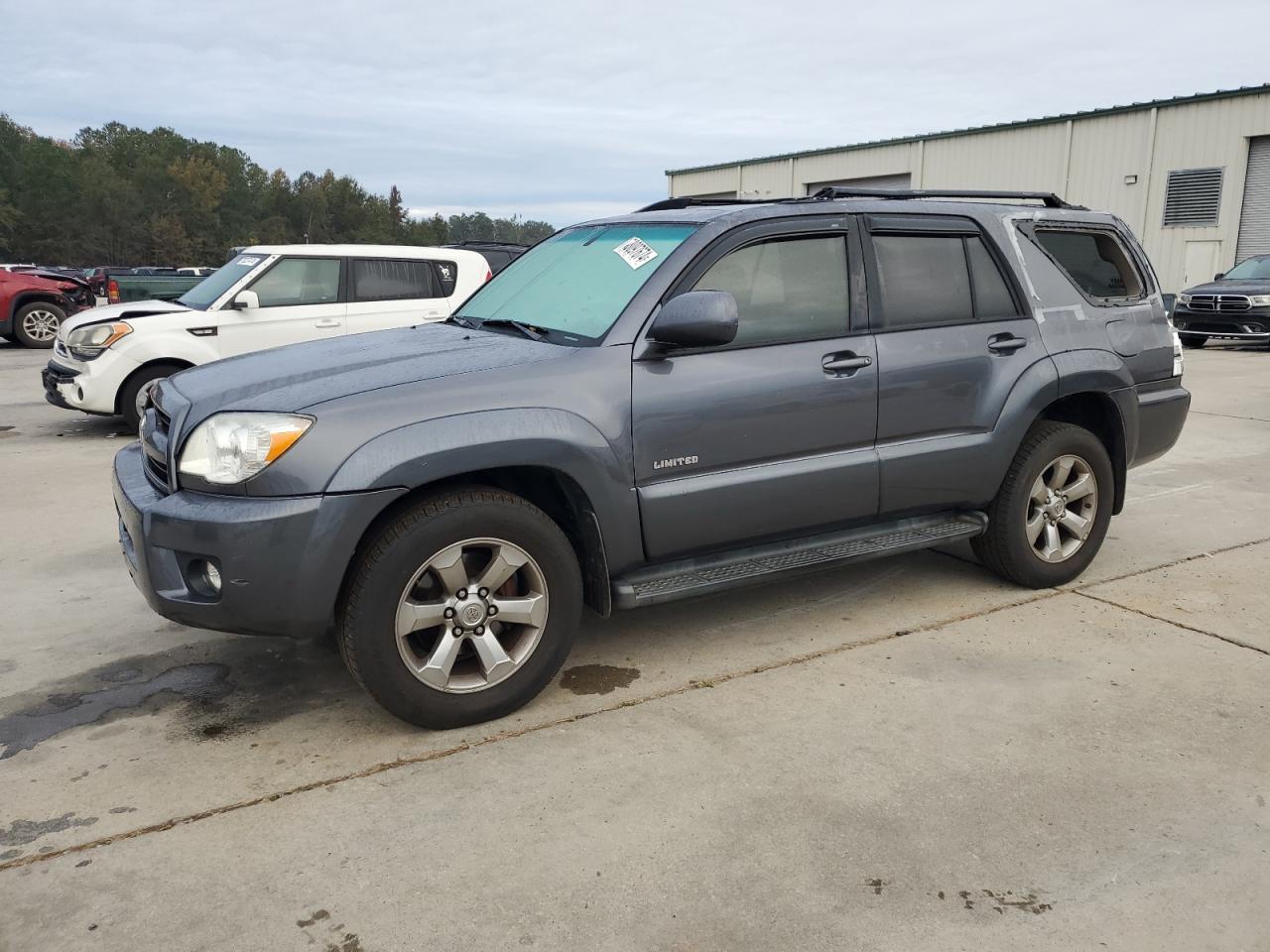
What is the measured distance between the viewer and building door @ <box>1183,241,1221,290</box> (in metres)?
24.9

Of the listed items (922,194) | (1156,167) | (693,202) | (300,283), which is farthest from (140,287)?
(1156,167)

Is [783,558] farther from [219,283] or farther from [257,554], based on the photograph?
[219,283]

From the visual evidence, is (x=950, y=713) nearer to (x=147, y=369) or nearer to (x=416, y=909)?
(x=416, y=909)

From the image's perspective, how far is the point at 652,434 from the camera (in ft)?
11.8

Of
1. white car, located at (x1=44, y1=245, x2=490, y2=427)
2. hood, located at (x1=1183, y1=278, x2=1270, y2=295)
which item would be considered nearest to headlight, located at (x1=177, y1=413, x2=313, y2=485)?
white car, located at (x1=44, y1=245, x2=490, y2=427)

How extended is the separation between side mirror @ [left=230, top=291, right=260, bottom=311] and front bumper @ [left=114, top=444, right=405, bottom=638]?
6.29 meters

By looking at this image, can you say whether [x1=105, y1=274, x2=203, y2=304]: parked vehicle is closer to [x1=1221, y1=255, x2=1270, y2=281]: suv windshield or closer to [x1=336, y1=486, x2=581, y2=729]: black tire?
[x1=336, y1=486, x2=581, y2=729]: black tire

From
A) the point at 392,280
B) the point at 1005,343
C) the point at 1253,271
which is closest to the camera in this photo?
the point at 1005,343

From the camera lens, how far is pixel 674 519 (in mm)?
3682

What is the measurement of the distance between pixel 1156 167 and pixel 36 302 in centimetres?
2516

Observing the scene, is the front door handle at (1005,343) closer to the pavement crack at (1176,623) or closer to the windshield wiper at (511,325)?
the pavement crack at (1176,623)

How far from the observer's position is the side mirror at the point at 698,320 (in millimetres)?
3512

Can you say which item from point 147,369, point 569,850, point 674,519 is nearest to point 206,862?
point 569,850

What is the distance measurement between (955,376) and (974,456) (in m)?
0.36
